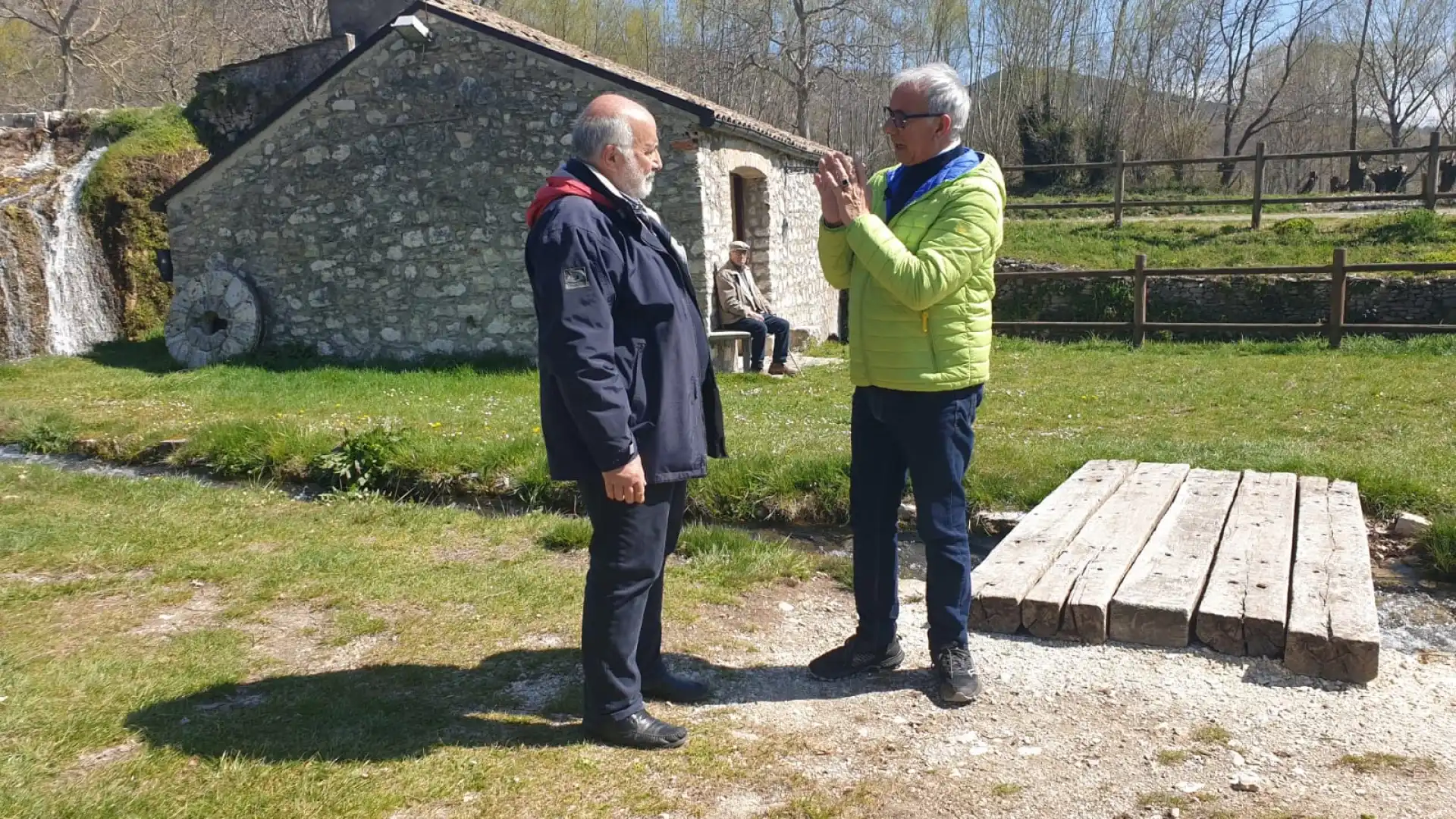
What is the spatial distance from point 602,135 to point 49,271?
1355 cm

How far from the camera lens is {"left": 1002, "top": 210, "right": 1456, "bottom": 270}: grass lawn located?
1611cm

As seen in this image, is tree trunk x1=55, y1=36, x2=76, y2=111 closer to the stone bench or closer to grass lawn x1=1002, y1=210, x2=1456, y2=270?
the stone bench

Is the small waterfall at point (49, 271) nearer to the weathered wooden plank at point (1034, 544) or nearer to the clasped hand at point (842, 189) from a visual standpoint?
the weathered wooden plank at point (1034, 544)

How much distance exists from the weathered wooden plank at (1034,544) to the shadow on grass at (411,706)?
18.3 inches

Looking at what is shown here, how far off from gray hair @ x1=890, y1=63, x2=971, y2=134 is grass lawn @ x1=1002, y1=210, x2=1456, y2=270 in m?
14.6

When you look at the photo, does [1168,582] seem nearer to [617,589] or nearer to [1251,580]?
[1251,580]

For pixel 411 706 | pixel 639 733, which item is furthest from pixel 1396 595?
pixel 411 706

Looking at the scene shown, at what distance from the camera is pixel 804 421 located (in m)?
8.36

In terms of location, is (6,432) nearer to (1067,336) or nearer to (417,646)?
(417,646)

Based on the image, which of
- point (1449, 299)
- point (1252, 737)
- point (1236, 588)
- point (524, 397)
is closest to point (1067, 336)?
point (1449, 299)

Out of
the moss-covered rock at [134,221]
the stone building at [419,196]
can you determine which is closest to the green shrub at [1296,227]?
the stone building at [419,196]

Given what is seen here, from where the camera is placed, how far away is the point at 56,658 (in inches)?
150

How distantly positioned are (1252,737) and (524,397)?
775 centimetres

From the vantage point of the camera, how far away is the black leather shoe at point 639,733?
3.10 m
